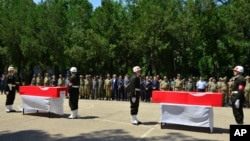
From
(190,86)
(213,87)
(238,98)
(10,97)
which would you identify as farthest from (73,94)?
(190,86)

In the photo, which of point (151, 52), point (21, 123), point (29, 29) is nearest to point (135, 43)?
point (151, 52)

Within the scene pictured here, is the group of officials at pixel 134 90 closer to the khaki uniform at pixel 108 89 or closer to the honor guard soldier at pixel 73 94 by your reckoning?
the honor guard soldier at pixel 73 94

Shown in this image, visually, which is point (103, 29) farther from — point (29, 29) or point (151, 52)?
point (29, 29)

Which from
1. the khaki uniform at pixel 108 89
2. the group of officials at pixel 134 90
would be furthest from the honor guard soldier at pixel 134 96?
the khaki uniform at pixel 108 89

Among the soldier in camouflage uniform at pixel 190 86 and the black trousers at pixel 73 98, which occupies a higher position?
the soldier in camouflage uniform at pixel 190 86

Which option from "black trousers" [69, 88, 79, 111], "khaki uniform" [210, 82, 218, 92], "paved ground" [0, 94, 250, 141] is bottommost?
"paved ground" [0, 94, 250, 141]

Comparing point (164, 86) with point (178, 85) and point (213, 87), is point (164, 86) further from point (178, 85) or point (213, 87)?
point (213, 87)

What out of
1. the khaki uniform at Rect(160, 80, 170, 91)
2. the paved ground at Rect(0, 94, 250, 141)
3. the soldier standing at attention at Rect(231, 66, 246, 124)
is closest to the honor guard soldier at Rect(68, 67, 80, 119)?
the paved ground at Rect(0, 94, 250, 141)

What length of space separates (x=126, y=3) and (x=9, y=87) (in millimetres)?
22699

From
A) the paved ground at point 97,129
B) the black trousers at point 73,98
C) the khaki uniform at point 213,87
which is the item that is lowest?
the paved ground at point 97,129

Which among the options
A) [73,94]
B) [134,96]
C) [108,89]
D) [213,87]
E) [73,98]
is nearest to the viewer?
[134,96]

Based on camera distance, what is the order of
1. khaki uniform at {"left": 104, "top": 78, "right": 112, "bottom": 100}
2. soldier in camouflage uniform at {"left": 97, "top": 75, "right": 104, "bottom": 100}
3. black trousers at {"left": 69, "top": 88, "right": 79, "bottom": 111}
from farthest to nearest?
soldier in camouflage uniform at {"left": 97, "top": 75, "right": 104, "bottom": 100} < khaki uniform at {"left": 104, "top": 78, "right": 112, "bottom": 100} < black trousers at {"left": 69, "top": 88, "right": 79, "bottom": 111}

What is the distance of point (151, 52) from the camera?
109ft

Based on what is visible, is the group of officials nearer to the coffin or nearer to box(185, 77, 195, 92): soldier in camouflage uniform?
the coffin
